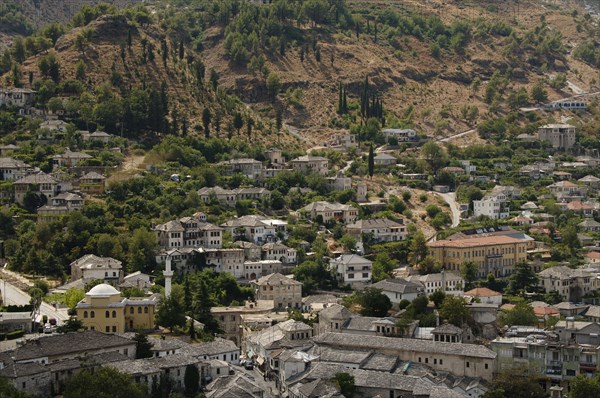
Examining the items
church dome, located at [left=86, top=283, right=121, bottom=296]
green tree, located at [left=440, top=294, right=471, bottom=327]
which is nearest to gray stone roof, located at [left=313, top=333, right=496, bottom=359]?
green tree, located at [left=440, top=294, right=471, bottom=327]

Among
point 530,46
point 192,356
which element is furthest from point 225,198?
point 530,46

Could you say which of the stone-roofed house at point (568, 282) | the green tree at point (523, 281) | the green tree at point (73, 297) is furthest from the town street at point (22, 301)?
the stone-roofed house at point (568, 282)

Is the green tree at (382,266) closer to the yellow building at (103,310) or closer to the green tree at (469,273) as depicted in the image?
the green tree at (469,273)

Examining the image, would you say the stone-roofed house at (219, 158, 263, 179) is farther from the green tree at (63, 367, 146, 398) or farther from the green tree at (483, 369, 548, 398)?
the green tree at (63, 367, 146, 398)

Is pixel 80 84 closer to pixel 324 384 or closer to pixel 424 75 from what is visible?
pixel 424 75

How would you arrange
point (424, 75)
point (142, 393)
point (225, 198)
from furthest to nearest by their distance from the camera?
1. point (424, 75)
2. point (225, 198)
3. point (142, 393)
